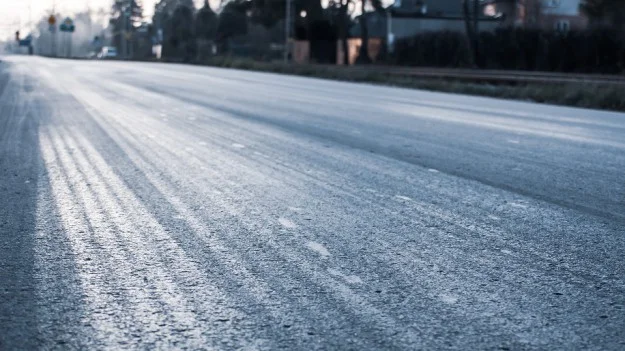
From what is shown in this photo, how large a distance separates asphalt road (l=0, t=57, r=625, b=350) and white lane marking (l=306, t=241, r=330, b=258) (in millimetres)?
19

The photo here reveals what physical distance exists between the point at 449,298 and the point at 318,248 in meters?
1.20

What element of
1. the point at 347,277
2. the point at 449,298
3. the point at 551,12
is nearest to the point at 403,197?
the point at 347,277

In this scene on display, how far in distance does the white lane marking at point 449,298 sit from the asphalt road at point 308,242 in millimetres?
17

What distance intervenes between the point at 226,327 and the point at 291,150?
6594 mm

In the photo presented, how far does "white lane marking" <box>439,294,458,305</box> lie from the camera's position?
164 inches

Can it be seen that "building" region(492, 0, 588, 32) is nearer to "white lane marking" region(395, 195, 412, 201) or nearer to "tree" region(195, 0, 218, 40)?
"tree" region(195, 0, 218, 40)

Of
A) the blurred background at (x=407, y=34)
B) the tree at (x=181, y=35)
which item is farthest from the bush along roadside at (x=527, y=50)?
the tree at (x=181, y=35)

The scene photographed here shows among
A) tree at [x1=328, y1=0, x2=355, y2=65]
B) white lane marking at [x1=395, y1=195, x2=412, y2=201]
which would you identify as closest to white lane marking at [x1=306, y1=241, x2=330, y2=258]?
white lane marking at [x1=395, y1=195, x2=412, y2=201]

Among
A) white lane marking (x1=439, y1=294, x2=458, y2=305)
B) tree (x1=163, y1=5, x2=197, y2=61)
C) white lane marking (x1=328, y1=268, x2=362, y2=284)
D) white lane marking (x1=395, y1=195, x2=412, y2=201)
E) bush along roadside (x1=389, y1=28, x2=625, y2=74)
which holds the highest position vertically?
tree (x1=163, y1=5, x2=197, y2=61)

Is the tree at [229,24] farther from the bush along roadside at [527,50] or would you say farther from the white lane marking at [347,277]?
the white lane marking at [347,277]

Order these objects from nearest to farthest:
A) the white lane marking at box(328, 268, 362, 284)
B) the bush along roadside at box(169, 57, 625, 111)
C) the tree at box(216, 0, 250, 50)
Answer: the white lane marking at box(328, 268, 362, 284) < the bush along roadside at box(169, 57, 625, 111) < the tree at box(216, 0, 250, 50)

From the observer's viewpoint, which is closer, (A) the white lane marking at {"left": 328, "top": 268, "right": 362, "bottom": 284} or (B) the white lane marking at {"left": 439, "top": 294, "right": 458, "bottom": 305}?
(B) the white lane marking at {"left": 439, "top": 294, "right": 458, "bottom": 305}

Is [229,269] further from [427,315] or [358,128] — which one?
[358,128]

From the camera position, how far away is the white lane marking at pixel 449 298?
164 inches
